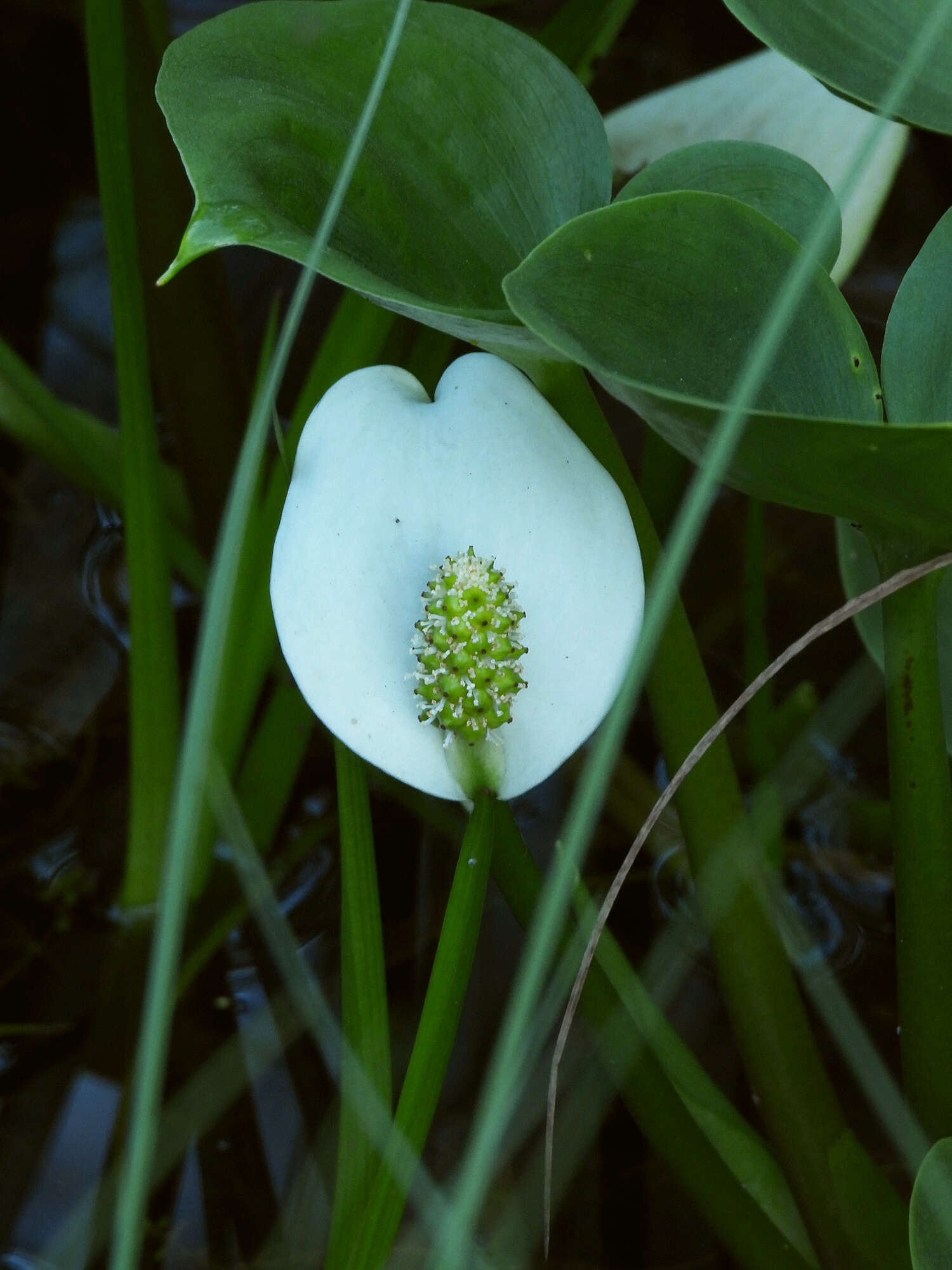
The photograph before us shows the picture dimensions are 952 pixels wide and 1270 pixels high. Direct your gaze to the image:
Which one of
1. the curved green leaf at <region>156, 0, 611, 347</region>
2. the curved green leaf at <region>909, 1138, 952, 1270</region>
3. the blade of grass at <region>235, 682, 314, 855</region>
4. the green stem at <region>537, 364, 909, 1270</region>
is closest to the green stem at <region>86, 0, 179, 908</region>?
the blade of grass at <region>235, 682, 314, 855</region>

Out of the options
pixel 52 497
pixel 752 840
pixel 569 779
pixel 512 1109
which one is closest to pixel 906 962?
pixel 752 840

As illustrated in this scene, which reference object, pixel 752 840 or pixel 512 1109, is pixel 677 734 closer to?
pixel 752 840

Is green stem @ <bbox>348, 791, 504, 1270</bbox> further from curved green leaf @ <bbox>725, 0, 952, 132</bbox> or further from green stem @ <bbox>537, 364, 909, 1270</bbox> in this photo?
curved green leaf @ <bbox>725, 0, 952, 132</bbox>

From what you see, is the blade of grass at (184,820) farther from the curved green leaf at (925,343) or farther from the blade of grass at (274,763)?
the blade of grass at (274,763)

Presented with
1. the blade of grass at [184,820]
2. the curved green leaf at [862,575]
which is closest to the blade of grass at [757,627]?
the curved green leaf at [862,575]

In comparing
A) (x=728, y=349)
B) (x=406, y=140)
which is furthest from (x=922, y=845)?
(x=406, y=140)

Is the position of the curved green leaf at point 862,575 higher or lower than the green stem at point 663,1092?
higher

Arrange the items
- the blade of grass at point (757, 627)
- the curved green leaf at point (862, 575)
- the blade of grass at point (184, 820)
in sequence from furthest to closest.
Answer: the blade of grass at point (757, 627)
the curved green leaf at point (862, 575)
the blade of grass at point (184, 820)
